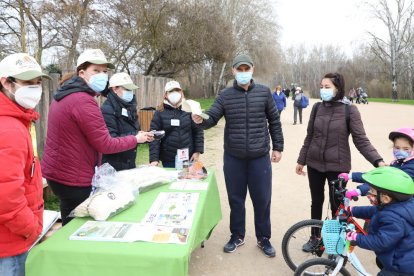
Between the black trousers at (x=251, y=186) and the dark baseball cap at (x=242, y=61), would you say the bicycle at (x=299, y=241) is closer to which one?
the black trousers at (x=251, y=186)

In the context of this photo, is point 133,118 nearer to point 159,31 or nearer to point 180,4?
point 159,31

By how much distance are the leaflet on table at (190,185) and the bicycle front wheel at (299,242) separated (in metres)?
0.94

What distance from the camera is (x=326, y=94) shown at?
11.0 ft

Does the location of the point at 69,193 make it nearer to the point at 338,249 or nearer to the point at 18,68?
the point at 18,68

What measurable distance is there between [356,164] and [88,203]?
663cm

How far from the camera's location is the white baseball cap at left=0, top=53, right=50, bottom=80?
1859 millimetres

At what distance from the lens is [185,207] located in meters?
2.60

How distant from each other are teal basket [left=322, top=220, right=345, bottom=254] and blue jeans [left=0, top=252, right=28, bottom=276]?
2.03 meters

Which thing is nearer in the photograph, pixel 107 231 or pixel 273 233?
pixel 107 231

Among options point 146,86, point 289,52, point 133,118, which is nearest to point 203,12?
point 146,86

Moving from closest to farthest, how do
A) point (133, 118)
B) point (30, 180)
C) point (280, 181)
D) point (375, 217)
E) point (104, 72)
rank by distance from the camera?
point (30, 180) → point (375, 217) → point (104, 72) → point (133, 118) → point (280, 181)

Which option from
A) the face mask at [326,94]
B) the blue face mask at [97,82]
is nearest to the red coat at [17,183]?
the blue face mask at [97,82]

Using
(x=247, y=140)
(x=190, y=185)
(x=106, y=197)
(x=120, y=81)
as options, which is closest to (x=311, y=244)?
(x=247, y=140)

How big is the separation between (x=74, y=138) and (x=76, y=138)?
0.05ft
